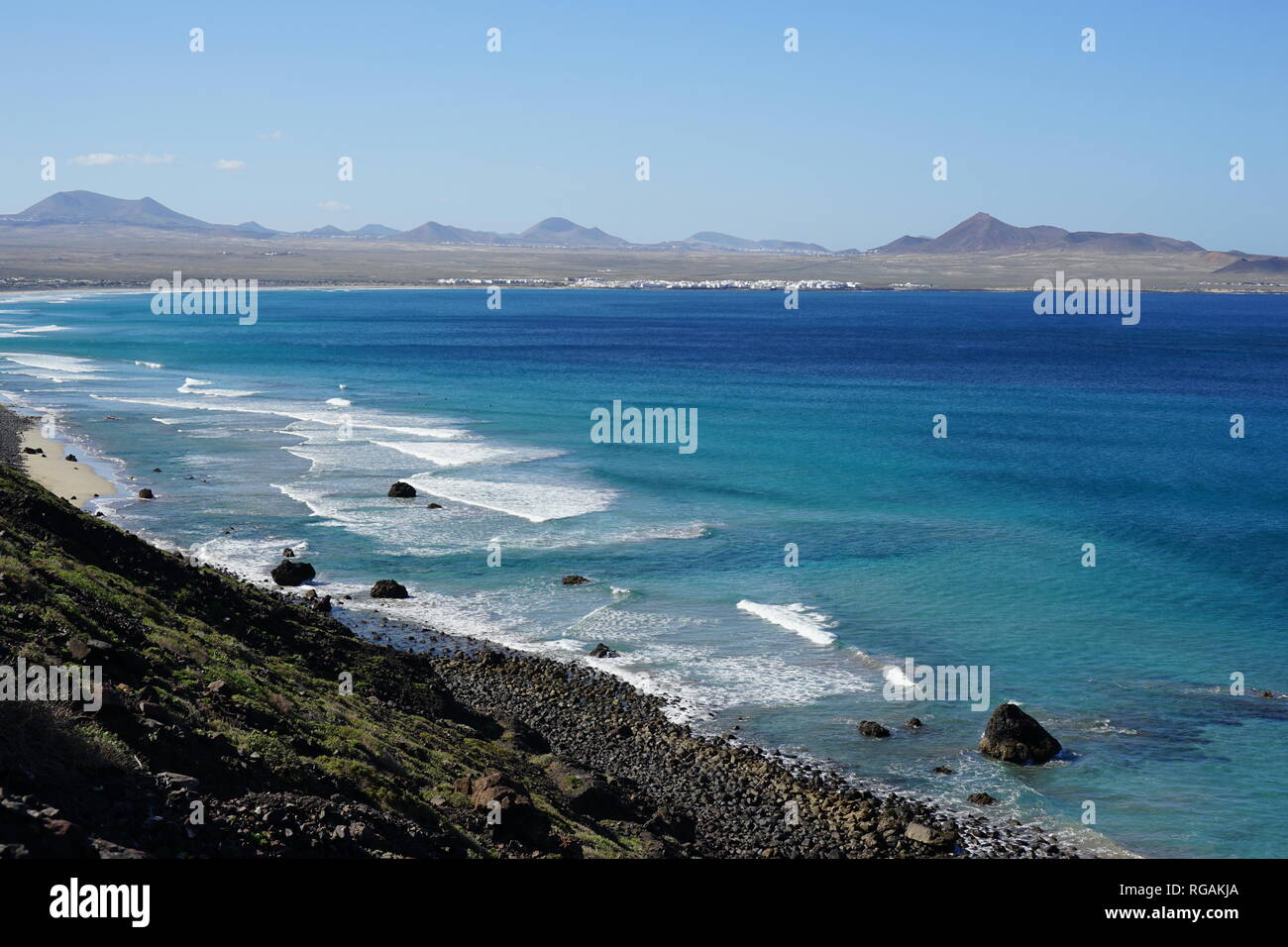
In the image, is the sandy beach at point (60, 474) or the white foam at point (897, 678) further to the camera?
the sandy beach at point (60, 474)

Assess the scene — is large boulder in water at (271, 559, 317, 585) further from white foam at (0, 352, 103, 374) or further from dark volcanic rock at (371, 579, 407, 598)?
white foam at (0, 352, 103, 374)

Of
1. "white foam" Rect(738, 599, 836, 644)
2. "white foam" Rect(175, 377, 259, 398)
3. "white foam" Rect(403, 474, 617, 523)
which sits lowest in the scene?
"white foam" Rect(738, 599, 836, 644)

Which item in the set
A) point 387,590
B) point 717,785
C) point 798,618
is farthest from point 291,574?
point 717,785

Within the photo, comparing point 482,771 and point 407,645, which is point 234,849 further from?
point 407,645
